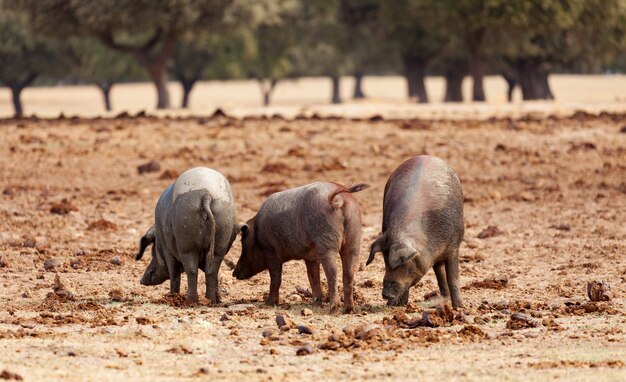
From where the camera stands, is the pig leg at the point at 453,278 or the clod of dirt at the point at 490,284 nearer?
the pig leg at the point at 453,278

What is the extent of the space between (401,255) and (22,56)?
55381mm

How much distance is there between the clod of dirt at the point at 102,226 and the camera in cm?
1638

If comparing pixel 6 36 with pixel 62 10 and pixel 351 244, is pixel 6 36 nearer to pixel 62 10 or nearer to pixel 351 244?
pixel 62 10

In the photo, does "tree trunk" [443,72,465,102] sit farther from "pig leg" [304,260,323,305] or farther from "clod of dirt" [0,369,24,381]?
"clod of dirt" [0,369,24,381]

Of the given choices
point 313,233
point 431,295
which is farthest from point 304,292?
point 313,233

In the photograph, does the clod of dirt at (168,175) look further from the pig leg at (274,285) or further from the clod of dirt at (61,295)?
the pig leg at (274,285)

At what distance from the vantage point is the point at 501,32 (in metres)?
50.4

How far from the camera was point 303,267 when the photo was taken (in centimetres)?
1371

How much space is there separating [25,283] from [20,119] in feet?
70.9

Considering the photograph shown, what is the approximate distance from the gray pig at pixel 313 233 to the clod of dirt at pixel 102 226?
5327mm

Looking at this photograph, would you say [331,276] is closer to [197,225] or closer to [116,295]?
[197,225]

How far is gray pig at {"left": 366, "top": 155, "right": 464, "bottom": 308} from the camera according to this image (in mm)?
10523

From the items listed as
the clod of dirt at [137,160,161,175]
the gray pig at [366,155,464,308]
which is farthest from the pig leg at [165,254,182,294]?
the clod of dirt at [137,160,161,175]

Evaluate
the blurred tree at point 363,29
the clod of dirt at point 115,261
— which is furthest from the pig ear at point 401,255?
the blurred tree at point 363,29
